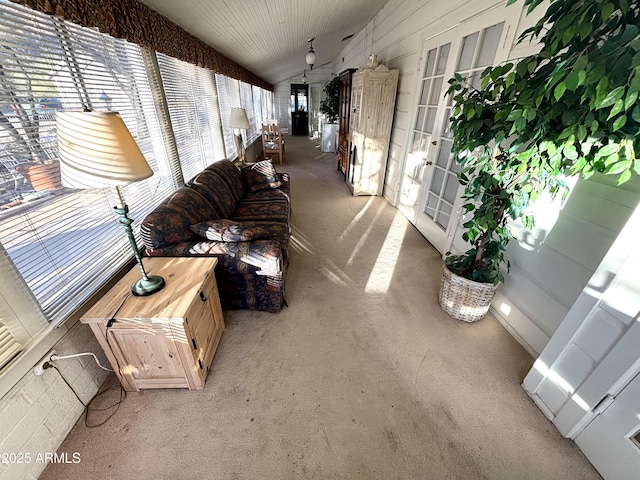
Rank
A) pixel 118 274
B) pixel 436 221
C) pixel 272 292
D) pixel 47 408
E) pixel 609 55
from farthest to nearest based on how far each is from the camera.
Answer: pixel 436 221
pixel 272 292
pixel 118 274
pixel 47 408
pixel 609 55

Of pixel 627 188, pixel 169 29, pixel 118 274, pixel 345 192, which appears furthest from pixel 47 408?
pixel 345 192

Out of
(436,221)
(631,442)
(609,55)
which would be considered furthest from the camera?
(436,221)

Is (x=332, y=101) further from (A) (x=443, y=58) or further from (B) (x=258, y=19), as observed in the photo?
(A) (x=443, y=58)

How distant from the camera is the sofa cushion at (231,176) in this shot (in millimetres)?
2664

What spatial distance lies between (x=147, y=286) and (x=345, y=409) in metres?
1.20

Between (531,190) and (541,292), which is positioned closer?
(531,190)

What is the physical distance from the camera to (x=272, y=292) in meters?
1.79

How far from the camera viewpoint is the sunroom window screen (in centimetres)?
103

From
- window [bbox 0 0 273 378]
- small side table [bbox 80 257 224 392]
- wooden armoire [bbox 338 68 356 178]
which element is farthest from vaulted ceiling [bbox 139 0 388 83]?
small side table [bbox 80 257 224 392]

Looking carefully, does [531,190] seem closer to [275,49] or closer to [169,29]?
[169,29]

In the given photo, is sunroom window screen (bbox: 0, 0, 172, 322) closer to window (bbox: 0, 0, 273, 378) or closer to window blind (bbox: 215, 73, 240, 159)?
window (bbox: 0, 0, 273, 378)

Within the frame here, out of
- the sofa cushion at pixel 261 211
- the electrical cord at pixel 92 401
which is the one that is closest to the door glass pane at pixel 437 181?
the sofa cushion at pixel 261 211

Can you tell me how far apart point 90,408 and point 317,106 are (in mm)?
11464

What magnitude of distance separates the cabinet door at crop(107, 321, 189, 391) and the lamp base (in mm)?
157
